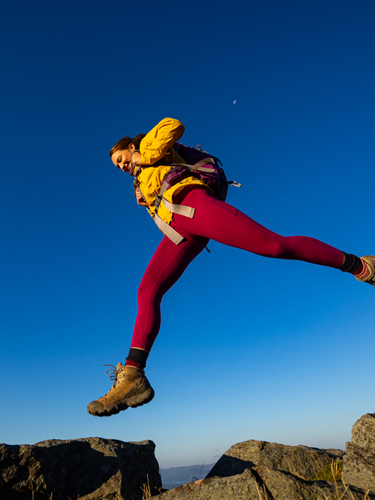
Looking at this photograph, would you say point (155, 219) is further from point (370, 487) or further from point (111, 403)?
point (370, 487)

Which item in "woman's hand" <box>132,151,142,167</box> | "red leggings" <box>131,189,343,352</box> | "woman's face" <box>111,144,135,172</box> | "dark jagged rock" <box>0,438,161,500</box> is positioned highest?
"woman's face" <box>111,144,135,172</box>

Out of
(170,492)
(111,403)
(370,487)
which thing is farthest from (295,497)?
(111,403)

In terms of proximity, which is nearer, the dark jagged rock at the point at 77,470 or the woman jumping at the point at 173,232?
the woman jumping at the point at 173,232

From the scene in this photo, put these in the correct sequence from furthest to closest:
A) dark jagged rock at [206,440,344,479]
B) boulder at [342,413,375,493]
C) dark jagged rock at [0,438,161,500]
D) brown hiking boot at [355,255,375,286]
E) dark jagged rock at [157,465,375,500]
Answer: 1. dark jagged rock at [206,440,344,479]
2. dark jagged rock at [0,438,161,500]
3. brown hiking boot at [355,255,375,286]
4. boulder at [342,413,375,493]
5. dark jagged rock at [157,465,375,500]

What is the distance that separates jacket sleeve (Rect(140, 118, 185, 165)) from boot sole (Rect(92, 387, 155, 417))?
239 cm

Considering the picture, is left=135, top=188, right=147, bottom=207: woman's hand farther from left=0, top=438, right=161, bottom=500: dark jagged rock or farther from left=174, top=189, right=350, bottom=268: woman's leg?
left=0, top=438, right=161, bottom=500: dark jagged rock

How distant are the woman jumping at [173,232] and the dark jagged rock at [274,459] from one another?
2.25 meters

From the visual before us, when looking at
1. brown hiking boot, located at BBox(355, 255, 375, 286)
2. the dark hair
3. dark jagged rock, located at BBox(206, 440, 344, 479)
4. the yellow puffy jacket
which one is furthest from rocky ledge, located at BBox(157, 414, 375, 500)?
the dark hair

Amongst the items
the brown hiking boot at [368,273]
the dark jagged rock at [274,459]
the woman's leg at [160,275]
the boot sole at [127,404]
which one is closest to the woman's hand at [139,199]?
the woman's leg at [160,275]

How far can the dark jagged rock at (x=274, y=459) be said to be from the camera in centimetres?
506

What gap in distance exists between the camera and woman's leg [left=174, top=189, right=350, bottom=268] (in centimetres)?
367

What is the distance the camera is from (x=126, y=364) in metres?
3.97

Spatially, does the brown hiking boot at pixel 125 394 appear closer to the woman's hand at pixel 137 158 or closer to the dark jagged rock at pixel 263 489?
the dark jagged rock at pixel 263 489

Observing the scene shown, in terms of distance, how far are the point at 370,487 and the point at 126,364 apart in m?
2.43
